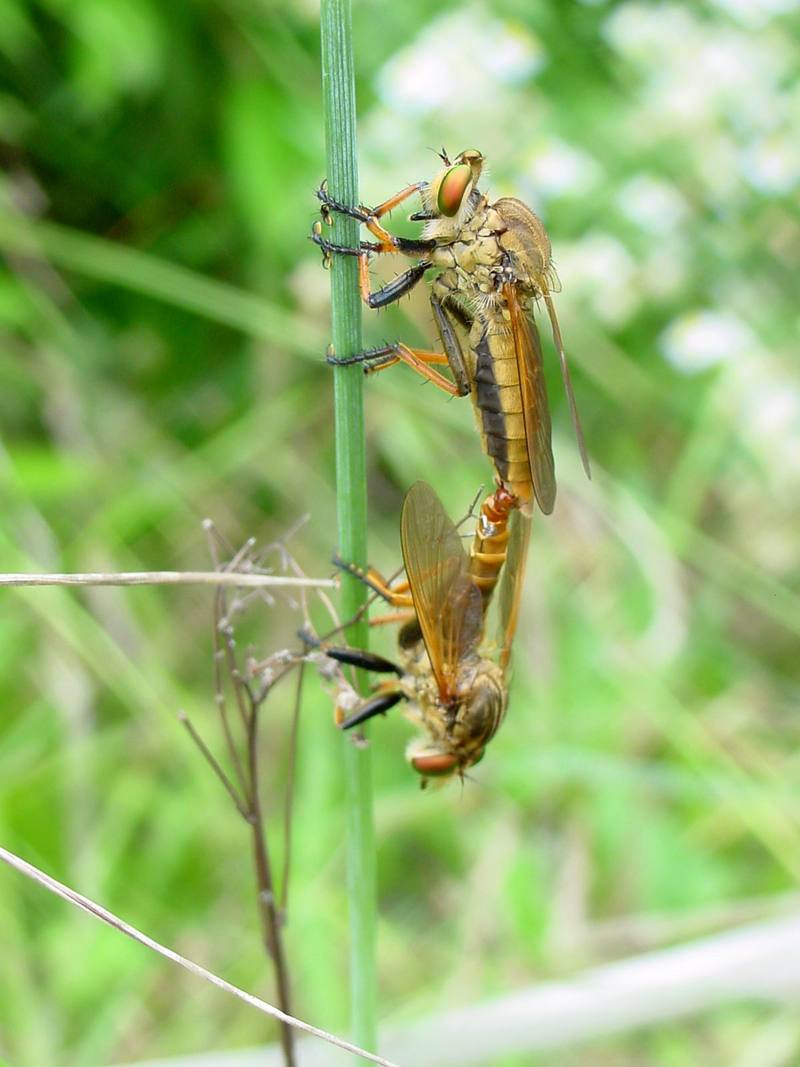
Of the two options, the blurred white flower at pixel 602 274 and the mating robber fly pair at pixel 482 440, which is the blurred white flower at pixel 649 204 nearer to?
the blurred white flower at pixel 602 274

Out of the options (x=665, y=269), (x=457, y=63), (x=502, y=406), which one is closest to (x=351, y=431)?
(x=502, y=406)

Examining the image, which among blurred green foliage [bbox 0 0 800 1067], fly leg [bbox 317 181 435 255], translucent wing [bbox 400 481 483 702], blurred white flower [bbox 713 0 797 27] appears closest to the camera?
fly leg [bbox 317 181 435 255]

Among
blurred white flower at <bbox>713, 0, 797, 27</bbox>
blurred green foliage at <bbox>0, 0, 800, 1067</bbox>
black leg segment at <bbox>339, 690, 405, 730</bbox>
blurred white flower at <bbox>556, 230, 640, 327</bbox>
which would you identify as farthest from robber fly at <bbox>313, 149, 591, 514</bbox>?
blurred white flower at <bbox>713, 0, 797, 27</bbox>

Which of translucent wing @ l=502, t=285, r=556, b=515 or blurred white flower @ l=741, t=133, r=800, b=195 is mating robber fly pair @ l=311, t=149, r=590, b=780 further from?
blurred white flower @ l=741, t=133, r=800, b=195

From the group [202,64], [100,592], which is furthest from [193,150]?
[100,592]

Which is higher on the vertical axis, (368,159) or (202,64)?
(202,64)

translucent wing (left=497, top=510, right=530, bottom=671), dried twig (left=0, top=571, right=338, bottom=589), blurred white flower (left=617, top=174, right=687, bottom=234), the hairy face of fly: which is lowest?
dried twig (left=0, top=571, right=338, bottom=589)

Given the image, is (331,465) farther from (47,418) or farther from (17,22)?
(17,22)

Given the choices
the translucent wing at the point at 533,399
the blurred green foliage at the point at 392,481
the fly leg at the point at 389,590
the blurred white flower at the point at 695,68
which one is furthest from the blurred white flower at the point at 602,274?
the fly leg at the point at 389,590
